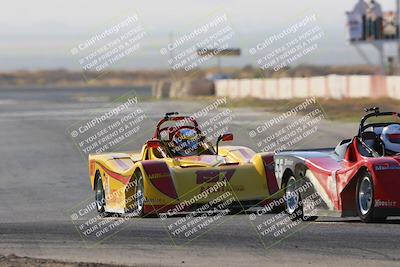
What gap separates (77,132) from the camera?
4238 cm

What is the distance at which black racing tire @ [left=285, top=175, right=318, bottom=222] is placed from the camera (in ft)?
50.9

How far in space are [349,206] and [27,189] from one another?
11.1 m

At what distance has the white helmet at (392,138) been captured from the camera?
573 inches

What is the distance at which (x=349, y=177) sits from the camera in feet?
47.1

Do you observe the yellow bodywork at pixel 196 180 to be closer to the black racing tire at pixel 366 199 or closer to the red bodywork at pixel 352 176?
the red bodywork at pixel 352 176

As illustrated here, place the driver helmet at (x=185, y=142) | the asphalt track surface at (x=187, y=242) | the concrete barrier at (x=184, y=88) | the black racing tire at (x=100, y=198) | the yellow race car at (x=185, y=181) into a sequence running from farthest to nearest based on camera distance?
the concrete barrier at (x=184, y=88) < the black racing tire at (x=100, y=198) < the driver helmet at (x=185, y=142) < the yellow race car at (x=185, y=181) < the asphalt track surface at (x=187, y=242)

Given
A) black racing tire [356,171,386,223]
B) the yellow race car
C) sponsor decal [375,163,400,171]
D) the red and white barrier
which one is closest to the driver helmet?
the yellow race car

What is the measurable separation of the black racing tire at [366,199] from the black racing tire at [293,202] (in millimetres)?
1360

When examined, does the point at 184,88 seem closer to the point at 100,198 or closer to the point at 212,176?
the point at 100,198

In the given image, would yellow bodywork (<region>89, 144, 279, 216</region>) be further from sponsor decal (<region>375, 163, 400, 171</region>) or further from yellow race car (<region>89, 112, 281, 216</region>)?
sponsor decal (<region>375, 163, 400, 171</region>)

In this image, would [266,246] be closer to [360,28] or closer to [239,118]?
[239,118]

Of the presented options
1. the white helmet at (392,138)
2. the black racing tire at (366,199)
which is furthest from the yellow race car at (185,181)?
the black racing tire at (366,199)

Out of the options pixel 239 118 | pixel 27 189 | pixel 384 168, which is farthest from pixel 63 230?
pixel 239 118

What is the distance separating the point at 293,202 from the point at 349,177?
1571 mm
